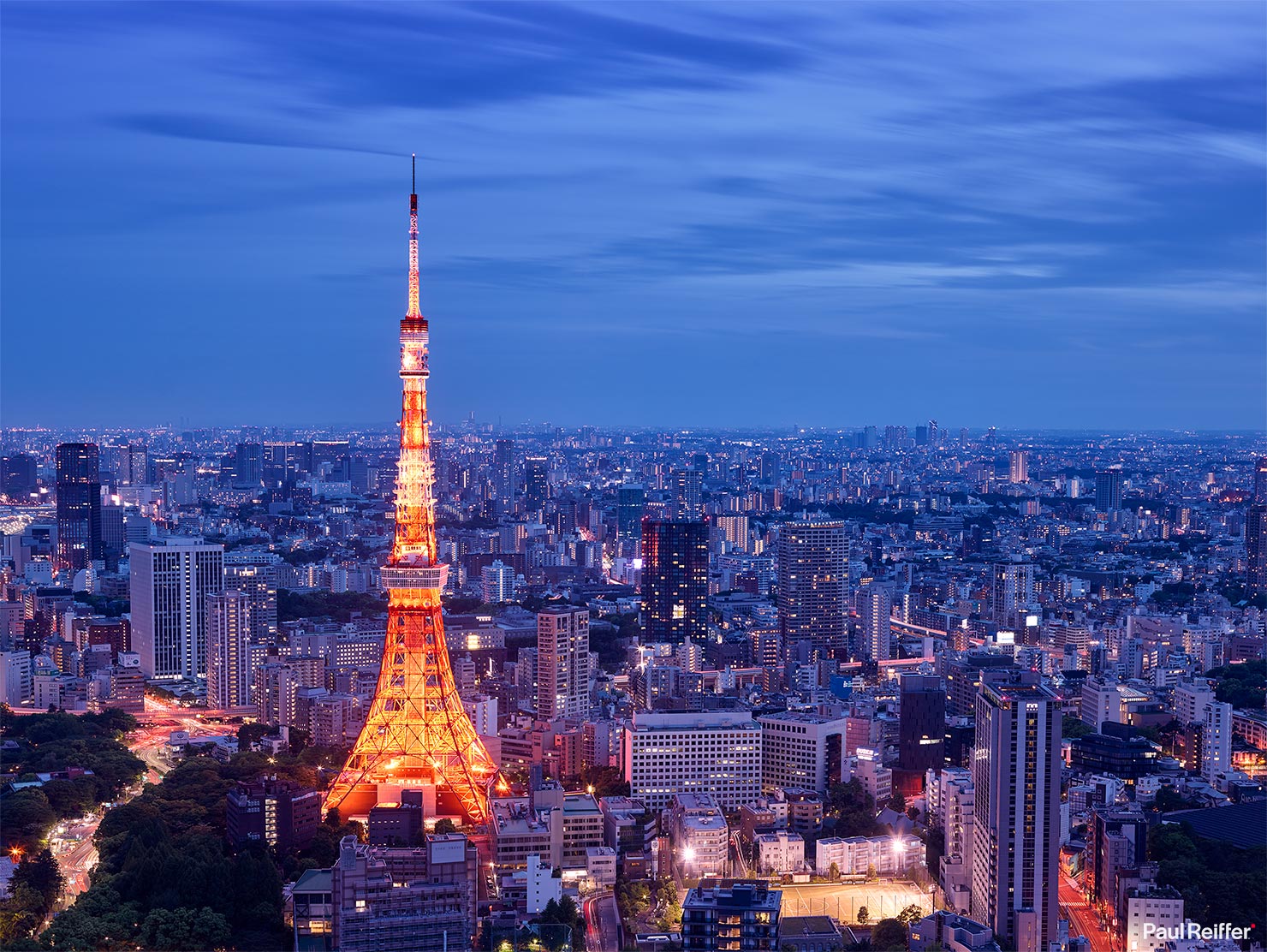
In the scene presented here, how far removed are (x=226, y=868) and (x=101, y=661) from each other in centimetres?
912

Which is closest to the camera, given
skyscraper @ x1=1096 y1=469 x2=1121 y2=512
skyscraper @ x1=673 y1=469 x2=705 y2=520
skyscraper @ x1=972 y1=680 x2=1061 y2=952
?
skyscraper @ x1=972 y1=680 x2=1061 y2=952

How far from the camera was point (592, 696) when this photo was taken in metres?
15.2

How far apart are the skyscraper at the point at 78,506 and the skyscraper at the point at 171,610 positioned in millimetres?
4881

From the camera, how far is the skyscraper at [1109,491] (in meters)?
32.9

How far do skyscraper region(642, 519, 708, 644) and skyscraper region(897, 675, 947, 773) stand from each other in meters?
6.97

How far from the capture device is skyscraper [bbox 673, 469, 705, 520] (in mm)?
29375

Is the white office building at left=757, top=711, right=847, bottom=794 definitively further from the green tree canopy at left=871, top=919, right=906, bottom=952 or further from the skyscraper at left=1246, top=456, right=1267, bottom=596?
the skyscraper at left=1246, top=456, right=1267, bottom=596

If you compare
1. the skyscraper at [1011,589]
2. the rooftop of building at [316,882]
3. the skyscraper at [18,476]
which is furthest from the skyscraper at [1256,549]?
the skyscraper at [18,476]

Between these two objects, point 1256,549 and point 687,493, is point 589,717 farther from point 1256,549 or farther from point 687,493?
point 687,493

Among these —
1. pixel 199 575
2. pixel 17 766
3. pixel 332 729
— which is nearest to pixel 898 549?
pixel 199 575

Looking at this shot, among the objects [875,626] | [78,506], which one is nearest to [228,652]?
[875,626]

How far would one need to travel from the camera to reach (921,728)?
479 inches

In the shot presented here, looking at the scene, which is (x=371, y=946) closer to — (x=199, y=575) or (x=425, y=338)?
(x=425, y=338)

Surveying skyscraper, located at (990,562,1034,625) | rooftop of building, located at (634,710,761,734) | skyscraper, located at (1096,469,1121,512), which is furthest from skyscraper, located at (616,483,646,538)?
rooftop of building, located at (634,710,761,734)
